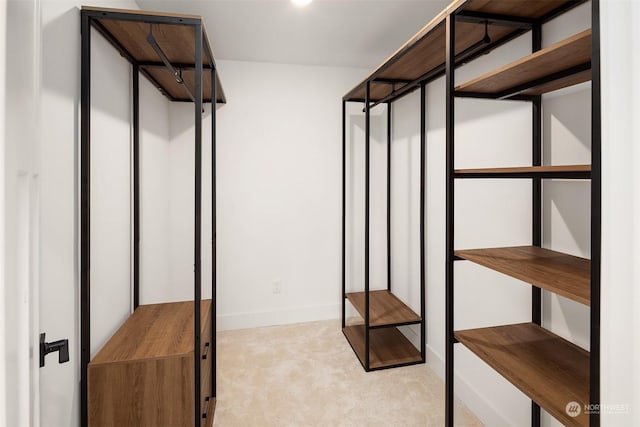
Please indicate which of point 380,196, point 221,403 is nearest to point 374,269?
point 380,196

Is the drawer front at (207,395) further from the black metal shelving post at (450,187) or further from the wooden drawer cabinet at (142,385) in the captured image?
the black metal shelving post at (450,187)

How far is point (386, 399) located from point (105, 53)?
96.7 inches

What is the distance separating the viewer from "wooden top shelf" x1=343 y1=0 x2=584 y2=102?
1381 mm

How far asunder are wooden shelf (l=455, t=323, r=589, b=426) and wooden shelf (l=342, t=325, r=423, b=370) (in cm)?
114

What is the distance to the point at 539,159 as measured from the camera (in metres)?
1.56

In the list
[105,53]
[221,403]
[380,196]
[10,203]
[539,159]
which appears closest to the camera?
[10,203]

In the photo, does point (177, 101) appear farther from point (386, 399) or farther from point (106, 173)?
point (386, 399)

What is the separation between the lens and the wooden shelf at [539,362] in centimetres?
103

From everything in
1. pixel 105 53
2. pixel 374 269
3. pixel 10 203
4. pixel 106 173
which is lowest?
pixel 374 269

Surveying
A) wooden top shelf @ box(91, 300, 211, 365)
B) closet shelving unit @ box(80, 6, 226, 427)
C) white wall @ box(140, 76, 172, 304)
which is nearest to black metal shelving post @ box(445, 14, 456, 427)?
closet shelving unit @ box(80, 6, 226, 427)

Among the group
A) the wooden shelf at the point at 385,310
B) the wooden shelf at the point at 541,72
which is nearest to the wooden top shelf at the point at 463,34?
the wooden shelf at the point at 541,72

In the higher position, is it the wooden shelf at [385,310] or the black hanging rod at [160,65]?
the black hanging rod at [160,65]
